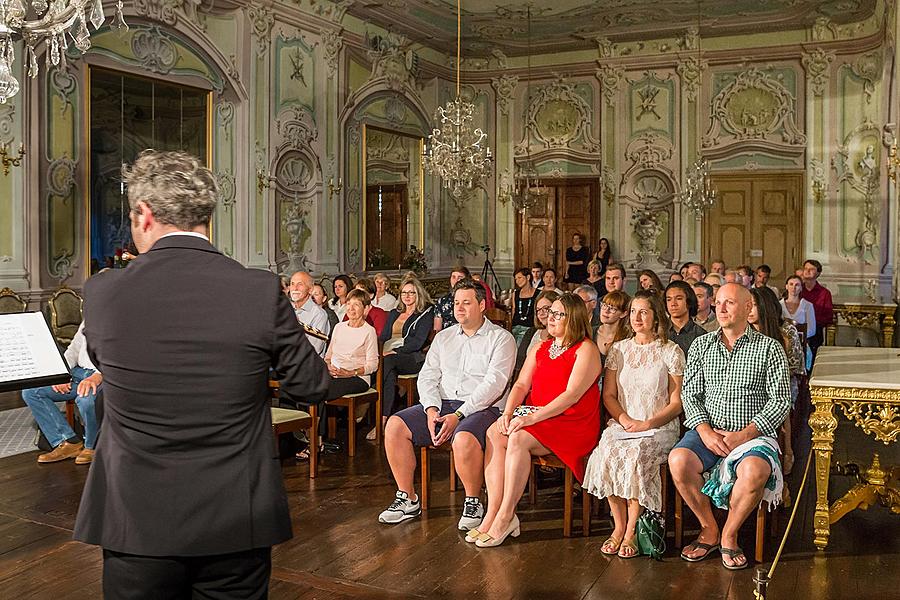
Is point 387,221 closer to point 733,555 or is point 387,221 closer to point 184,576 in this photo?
point 733,555

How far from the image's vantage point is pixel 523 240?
14.6 metres

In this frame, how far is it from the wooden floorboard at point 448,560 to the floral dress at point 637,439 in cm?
31

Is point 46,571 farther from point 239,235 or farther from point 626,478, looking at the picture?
point 239,235

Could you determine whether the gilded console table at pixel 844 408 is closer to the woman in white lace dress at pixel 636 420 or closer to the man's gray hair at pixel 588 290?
the woman in white lace dress at pixel 636 420

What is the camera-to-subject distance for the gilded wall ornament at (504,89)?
1444 centimetres

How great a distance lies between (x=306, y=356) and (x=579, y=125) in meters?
12.7

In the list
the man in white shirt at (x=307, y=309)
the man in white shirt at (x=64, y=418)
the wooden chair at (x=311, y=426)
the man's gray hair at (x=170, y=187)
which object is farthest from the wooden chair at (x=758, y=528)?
the man in white shirt at (x=64, y=418)

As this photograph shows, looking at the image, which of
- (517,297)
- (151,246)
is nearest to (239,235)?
(517,297)

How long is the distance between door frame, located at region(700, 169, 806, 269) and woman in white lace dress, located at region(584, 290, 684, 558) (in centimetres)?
918

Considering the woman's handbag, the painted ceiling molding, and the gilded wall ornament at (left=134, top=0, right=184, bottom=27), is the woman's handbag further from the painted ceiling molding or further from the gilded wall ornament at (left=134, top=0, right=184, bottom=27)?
the painted ceiling molding

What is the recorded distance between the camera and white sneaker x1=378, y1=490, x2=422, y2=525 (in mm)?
4520

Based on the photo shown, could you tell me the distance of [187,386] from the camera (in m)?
1.82

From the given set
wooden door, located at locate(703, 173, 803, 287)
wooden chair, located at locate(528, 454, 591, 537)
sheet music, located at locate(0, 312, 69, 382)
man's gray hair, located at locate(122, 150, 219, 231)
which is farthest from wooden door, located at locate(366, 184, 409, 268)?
man's gray hair, located at locate(122, 150, 219, 231)

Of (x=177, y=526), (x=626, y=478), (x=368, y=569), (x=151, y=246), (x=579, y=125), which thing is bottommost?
(x=368, y=569)
